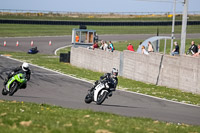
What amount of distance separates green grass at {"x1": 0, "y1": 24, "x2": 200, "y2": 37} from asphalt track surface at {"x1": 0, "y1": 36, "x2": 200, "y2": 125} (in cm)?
3686

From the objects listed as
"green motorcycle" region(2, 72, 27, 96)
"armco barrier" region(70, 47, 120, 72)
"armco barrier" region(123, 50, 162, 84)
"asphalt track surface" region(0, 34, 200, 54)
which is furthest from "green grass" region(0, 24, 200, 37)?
"green motorcycle" region(2, 72, 27, 96)

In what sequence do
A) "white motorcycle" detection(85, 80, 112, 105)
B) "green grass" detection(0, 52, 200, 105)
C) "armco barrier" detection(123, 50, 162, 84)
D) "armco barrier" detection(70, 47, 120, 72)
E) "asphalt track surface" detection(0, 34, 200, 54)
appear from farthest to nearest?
"asphalt track surface" detection(0, 34, 200, 54)
"armco barrier" detection(70, 47, 120, 72)
"armco barrier" detection(123, 50, 162, 84)
"green grass" detection(0, 52, 200, 105)
"white motorcycle" detection(85, 80, 112, 105)

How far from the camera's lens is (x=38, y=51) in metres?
46.8

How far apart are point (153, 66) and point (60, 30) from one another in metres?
43.6

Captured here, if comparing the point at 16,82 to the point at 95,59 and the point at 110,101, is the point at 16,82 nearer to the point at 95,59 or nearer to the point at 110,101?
the point at 110,101

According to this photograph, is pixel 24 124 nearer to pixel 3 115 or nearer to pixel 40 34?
pixel 3 115

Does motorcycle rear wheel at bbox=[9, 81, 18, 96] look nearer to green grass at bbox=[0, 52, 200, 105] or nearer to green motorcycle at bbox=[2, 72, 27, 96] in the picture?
green motorcycle at bbox=[2, 72, 27, 96]

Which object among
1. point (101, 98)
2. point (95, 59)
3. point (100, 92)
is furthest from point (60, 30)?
point (100, 92)

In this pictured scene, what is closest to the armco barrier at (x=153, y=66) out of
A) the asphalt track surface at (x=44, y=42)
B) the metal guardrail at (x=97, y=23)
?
the asphalt track surface at (x=44, y=42)

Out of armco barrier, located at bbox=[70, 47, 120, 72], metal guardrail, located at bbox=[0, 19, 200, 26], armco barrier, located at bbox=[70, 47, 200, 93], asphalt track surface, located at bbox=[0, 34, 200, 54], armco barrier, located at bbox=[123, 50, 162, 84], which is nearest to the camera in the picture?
armco barrier, located at bbox=[70, 47, 200, 93]

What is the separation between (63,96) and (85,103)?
2286mm

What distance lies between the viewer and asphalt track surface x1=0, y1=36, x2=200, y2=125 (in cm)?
1550

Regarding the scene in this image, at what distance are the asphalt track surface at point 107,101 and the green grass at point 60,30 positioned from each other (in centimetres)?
3686

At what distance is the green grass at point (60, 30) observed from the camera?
62.4 meters
